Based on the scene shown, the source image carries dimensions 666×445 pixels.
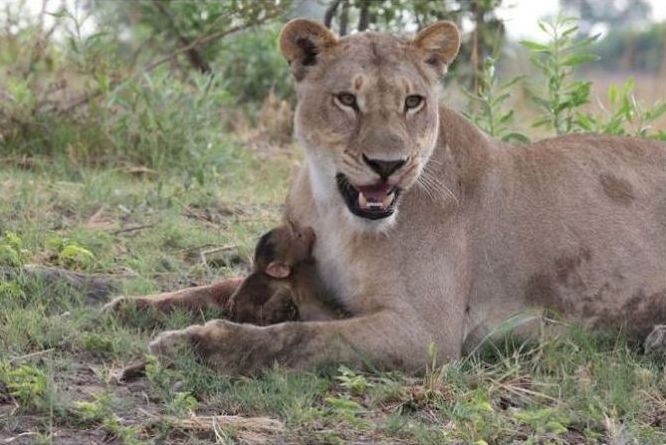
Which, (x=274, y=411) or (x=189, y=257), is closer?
(x=274, y=411)

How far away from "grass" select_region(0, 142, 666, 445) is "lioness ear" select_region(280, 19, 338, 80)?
0.91 m

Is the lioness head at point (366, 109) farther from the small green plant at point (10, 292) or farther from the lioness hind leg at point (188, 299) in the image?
the small green plant at point (10, 292)

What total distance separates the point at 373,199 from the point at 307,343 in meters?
0.50

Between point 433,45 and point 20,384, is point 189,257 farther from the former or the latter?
point 20,384

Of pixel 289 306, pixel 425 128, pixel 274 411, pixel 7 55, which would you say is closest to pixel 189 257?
pixel 289 306

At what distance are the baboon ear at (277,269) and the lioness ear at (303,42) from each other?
617 mm

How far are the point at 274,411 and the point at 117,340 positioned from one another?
0.74 metres

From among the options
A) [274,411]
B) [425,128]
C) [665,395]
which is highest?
[425,128]

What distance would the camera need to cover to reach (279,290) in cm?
438

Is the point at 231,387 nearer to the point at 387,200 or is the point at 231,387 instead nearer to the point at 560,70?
the point at 387,200

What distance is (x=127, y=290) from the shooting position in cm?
477

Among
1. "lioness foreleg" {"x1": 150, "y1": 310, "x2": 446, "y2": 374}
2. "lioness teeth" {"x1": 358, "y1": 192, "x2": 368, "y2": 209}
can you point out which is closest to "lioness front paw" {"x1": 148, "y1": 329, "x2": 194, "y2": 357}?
"lioness foreleg" {"x1": 150, "y1": 310, "x2": 446, "y2": 374}

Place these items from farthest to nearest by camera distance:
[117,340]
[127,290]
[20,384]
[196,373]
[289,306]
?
[127,290], [289,306], [117,340], [196,373], [20,384]

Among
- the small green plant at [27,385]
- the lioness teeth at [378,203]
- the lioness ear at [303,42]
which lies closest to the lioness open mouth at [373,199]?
the lioness teeth at [378,203]
